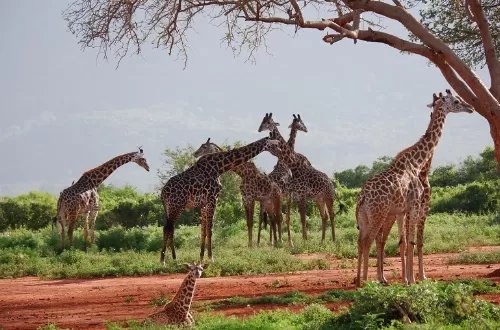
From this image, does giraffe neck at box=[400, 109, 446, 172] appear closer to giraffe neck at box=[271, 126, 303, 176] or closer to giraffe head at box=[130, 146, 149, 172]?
giraffe neck at box=[271, 126, 303, 176]

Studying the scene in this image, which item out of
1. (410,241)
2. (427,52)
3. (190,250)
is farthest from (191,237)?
(410,241)

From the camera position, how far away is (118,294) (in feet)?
44.1

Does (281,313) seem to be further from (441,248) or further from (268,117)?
(268,117)

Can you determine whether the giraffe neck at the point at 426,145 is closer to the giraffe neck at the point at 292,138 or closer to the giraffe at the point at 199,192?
A: the giraffe at the point at 199,192

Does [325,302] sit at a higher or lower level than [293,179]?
lower

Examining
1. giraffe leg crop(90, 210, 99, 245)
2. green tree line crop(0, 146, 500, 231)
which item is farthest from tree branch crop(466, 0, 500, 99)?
green tree line crop(0, 146, 500, 231)

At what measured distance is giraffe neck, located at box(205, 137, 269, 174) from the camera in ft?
59.5

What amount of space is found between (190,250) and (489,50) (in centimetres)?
806

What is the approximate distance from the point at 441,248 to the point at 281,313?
30.0ft

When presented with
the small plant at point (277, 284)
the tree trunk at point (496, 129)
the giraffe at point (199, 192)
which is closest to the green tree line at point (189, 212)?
the giraffe at point (199, 192)

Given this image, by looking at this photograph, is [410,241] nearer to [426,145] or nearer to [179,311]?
[426,145]

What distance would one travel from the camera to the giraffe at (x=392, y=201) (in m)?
12.2

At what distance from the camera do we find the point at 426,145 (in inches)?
514

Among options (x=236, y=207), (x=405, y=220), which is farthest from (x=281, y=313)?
(x=236, y=207)
